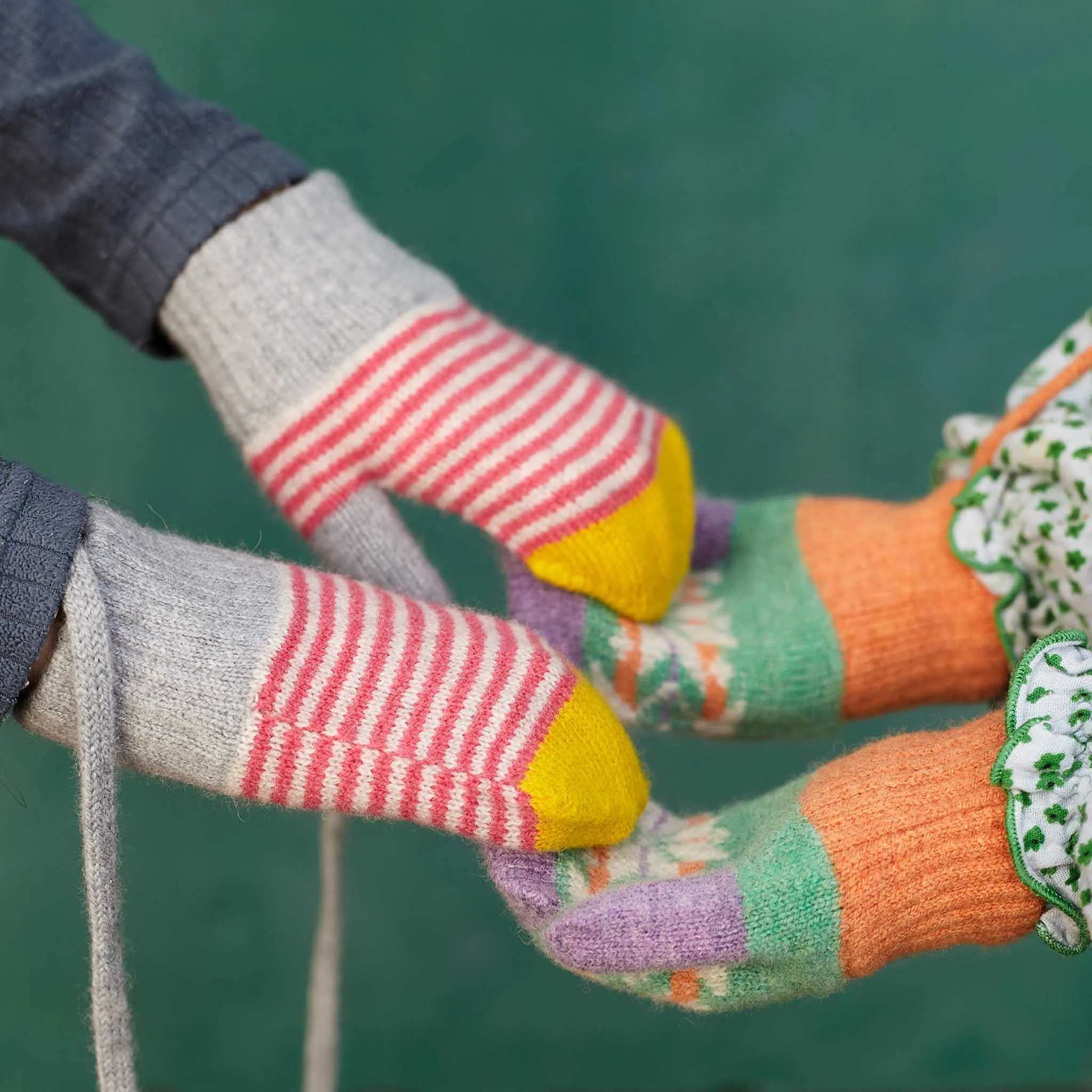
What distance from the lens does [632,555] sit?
618 mm

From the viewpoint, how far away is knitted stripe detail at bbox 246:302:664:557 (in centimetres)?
61

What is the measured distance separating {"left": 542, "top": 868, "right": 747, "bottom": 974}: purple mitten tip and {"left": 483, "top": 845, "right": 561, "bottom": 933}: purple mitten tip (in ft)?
0.06

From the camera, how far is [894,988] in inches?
49.8

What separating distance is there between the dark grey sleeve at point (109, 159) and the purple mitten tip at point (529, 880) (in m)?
0.33

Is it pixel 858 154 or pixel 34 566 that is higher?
pixel 858 154

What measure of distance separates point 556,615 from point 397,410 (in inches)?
5.1

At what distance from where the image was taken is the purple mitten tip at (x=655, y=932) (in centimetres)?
53

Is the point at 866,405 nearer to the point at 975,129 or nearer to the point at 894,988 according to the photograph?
the point at 975,129

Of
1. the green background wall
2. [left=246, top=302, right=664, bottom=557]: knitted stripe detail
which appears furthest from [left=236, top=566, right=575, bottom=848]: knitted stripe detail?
the green background wall

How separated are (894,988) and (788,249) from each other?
29.5 inches

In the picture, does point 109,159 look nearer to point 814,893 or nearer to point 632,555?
point 632,555

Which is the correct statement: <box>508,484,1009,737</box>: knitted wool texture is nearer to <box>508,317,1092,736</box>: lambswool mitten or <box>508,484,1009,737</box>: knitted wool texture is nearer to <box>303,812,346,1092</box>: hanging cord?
<box>508,317,1092,736</box>: lambswool mitten

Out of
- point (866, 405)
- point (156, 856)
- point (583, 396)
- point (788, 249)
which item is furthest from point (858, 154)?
point (156, 856)

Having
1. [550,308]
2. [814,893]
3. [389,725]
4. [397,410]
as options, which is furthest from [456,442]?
[550,308]
